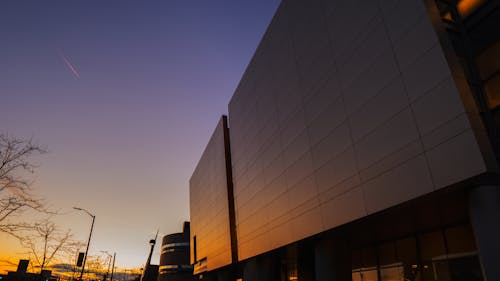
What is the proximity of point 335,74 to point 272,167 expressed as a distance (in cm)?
1084

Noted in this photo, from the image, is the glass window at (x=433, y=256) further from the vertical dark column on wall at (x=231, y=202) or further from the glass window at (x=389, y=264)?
→ the vertical dark column on wall at (x=231, y=202)

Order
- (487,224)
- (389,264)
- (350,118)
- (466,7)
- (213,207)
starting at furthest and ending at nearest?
(213,207)
(389,264)
(350,118)
(466,7)
(487,224)

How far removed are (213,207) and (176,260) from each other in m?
66.5

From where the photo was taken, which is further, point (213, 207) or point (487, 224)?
point (213, 207)

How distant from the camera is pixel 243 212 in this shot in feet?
113

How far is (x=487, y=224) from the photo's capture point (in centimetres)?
1087

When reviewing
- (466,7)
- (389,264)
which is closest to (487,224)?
(466,7)

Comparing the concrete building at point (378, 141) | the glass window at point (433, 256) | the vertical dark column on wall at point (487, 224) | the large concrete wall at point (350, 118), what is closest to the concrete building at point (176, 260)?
the concrete building at point (378, 141)

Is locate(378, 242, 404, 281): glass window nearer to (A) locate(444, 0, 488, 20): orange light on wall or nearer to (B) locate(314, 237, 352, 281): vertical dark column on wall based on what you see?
(B) locate(314, 237, 352, 281): vertical dark column on wall

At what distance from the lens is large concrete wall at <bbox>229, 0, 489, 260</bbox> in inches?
488

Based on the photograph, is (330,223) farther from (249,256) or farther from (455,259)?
(249,256)

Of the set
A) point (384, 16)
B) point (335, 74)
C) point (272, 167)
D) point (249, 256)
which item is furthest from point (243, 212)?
point (384, 16)

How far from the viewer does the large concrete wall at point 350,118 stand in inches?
488

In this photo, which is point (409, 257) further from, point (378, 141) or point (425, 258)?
point (378, 141)
